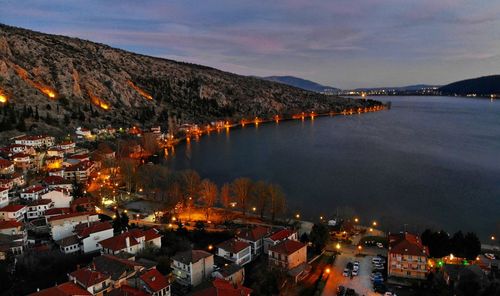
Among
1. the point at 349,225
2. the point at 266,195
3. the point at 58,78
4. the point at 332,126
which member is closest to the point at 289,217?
the point at 266,195

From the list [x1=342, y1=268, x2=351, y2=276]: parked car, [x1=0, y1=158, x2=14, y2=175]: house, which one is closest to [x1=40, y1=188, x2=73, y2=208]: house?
[x1=0, y1=158, x2=14, y2=175]: house

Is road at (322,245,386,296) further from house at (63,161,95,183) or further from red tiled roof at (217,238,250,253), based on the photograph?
house at (63,161,95,183)

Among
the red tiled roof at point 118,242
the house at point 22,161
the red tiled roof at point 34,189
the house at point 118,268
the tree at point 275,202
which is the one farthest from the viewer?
the house at point 22,161

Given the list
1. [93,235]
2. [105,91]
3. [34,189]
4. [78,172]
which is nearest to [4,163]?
[78,172]

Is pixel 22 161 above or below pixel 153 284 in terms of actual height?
above

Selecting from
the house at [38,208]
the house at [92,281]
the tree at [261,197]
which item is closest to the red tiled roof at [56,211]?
the house at [38,208]

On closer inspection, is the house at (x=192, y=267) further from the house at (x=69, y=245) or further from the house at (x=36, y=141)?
the house at (x=36, y=141)

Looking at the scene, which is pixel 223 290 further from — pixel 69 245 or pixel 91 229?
pixel 69 245
